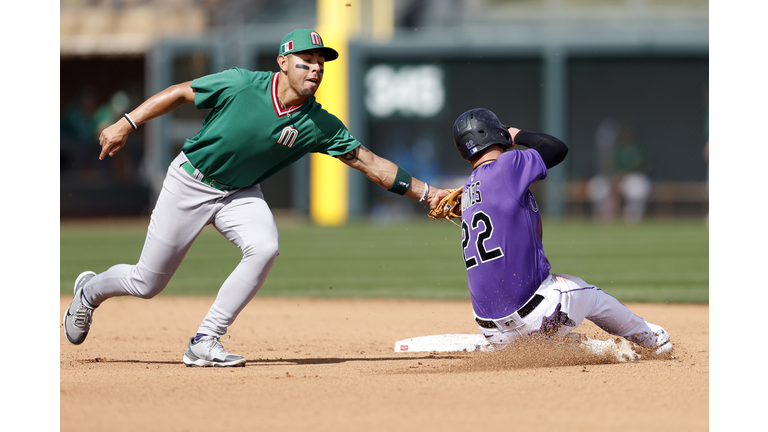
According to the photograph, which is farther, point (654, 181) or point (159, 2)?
point (159, 2)

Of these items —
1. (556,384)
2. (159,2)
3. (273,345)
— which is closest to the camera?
(556,384)

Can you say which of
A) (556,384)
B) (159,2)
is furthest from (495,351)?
(159,2)

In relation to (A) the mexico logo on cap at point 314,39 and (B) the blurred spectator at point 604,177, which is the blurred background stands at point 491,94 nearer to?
(B) the blurred spectator at point 604,177

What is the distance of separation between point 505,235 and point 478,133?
1.87 ft

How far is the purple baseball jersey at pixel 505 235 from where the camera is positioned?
3975 millimetres

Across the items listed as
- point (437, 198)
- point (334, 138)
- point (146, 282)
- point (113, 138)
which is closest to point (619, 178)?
point (437, 198)

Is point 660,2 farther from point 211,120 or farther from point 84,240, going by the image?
point 211,120

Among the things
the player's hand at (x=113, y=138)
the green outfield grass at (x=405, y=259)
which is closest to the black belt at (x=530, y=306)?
the player's hand at (x=113, y=138)

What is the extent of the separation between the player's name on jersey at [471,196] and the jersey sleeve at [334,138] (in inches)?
30.5

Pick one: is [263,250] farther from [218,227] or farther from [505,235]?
[505,235]

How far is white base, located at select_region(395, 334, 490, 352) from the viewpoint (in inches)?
195

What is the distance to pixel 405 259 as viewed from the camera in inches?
442

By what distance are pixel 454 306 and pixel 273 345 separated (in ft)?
6.91

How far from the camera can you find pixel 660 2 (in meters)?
21.2
